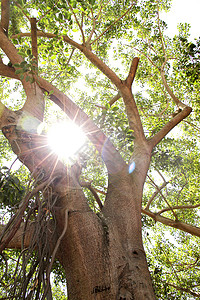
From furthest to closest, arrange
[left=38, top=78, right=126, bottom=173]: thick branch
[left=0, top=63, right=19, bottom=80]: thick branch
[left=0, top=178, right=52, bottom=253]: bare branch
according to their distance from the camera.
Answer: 1. [left=0, top=63, right=19, bottom=80]: thick branch
2. [left=38, top=78, right=126, bottom=173]: thick branch
3. [left=0, top=178, right=52, bottom=253]: bare branch

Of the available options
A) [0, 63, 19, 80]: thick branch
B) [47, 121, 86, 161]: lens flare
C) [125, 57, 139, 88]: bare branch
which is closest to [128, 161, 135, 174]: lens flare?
[47, 121, 86, 161]: lens flare

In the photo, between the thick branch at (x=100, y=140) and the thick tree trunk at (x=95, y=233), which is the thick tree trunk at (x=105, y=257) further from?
the thick branch at (x=100, y=140)

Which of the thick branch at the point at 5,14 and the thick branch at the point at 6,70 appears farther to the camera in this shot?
the thick branch at the point at 5,14

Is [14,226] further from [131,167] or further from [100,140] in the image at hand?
[131,167]

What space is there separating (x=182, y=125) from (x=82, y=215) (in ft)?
18.7

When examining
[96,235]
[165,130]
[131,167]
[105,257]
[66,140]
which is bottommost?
[105,257]

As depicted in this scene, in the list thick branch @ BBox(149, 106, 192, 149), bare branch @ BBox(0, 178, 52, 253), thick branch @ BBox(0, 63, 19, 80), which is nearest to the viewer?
bare branch @ BBox(0, 178, 52, 253)

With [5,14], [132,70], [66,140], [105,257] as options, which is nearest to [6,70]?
[5,14]

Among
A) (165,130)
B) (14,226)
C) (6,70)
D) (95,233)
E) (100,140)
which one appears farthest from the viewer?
(165,130)

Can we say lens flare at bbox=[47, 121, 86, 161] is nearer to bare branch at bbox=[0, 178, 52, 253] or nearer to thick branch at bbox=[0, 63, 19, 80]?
bare branch at bbox=[0, 178, 52, 253]

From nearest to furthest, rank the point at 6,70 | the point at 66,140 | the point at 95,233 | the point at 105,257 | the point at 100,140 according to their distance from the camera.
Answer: the point at 105,257 < the point at 95,233 < the point at 66,140 < the point at 100,140 < the point at 6,70

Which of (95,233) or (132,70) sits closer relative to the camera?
(95,233)

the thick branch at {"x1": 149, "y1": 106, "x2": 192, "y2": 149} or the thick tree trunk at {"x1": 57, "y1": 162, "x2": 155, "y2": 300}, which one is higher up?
the thick branch at {"x1": 149, "y1": 106, "x2": 192, "y2": 149}

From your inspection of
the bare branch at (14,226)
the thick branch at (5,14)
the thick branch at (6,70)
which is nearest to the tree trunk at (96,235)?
the bare branch at (14,226)
